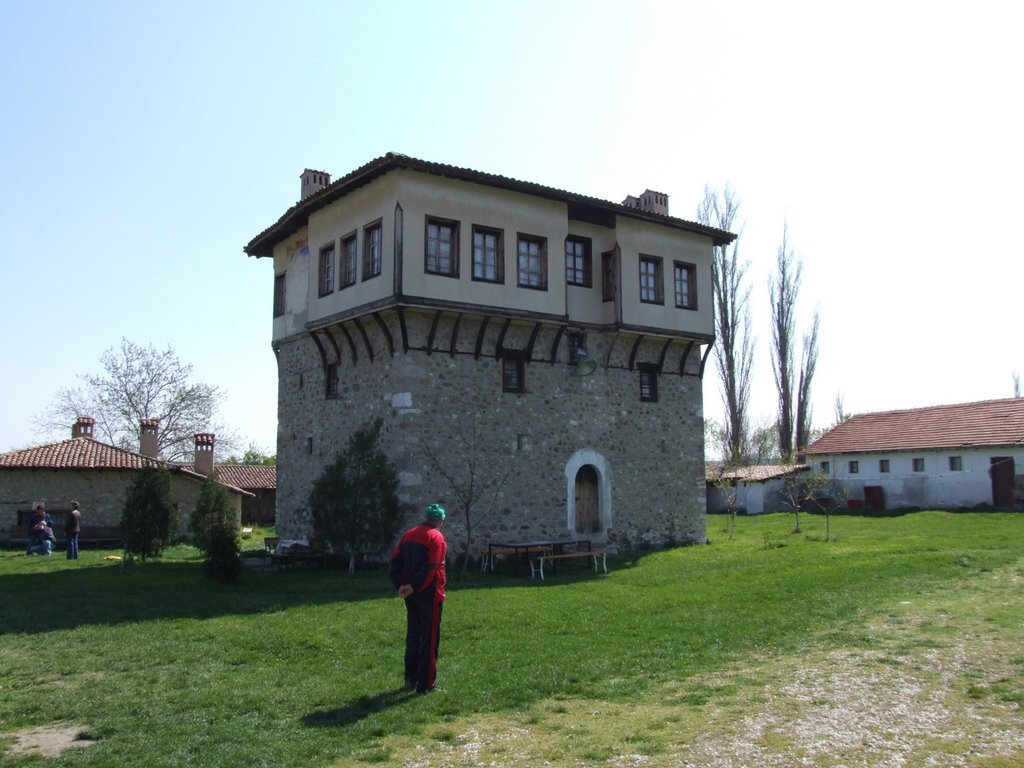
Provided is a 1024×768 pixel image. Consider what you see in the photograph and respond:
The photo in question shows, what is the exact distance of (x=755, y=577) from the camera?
45.3 ft

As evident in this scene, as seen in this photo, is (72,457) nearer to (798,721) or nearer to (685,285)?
(685,285)

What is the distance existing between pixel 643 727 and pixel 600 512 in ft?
43.8

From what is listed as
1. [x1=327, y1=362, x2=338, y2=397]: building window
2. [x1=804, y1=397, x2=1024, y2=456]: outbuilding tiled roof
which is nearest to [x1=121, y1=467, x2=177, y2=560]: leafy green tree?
[x1=327, y1=362, x2=338, y2=397]: building window

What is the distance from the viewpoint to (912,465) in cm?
3241

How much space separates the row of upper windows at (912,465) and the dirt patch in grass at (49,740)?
25.8 metres

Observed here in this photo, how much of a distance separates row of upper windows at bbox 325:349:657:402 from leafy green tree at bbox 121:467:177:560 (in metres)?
4.08

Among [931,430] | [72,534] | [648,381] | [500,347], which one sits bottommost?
[72,534]

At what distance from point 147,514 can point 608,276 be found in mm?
11035

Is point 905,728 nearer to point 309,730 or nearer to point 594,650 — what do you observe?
point 594,650

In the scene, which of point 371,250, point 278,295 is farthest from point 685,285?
point 278,295

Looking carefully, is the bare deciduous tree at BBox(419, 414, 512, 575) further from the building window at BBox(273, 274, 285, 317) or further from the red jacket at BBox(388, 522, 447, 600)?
A: the red jacket at BBox(388, 522, 447, 600)

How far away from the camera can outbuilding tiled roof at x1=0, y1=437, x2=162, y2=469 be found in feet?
77.9

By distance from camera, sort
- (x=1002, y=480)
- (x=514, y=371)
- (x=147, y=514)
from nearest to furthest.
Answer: (x=147, y=514) < (x=514, y=371) < (x=1002, y=480)

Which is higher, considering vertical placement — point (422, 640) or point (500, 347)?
point (500, 347)
